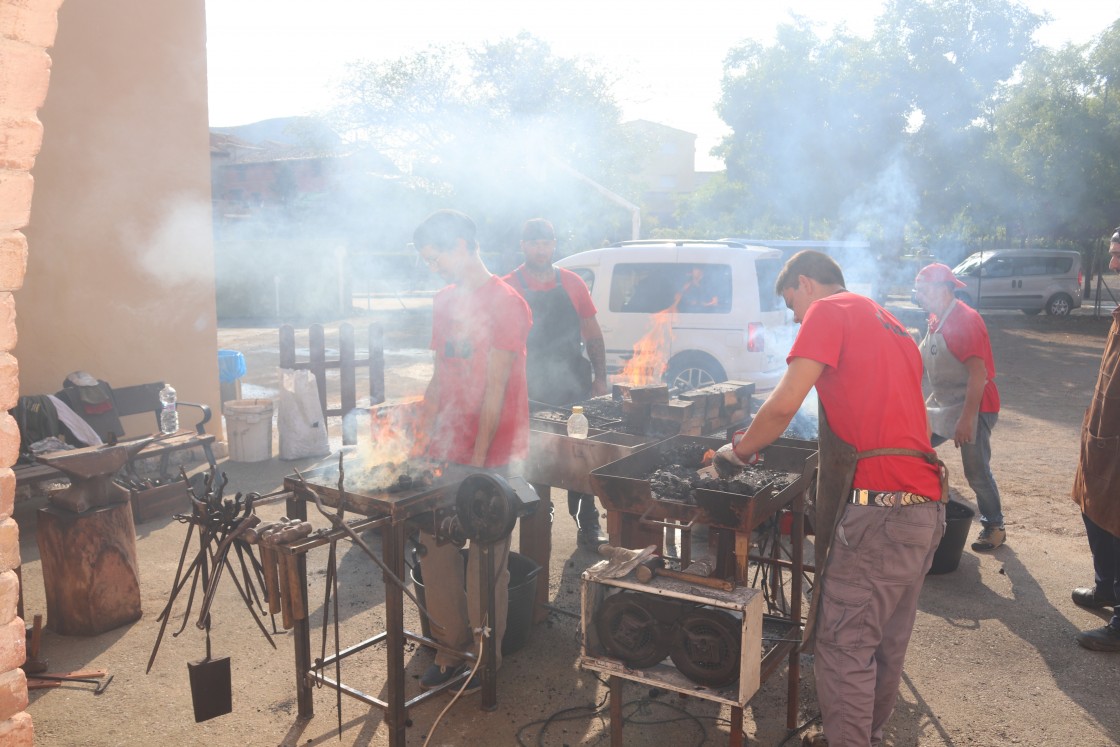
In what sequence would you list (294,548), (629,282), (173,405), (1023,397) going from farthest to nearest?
1. (1023,397)
2. (629,282)
3. (173,405)
4. (294,548)

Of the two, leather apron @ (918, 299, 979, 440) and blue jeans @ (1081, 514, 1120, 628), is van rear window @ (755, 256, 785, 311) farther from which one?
blue jeans @ (1081, 514, 1120, 628)

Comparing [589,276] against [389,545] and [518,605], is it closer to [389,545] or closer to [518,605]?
[518,605]

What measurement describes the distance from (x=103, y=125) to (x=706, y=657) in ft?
24.2

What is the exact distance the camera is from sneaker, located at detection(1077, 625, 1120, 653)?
447 cm

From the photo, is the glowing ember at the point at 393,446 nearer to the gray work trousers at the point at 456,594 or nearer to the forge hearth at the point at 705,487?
the gray work trousers at the point at 456,594

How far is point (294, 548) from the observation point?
3064mm

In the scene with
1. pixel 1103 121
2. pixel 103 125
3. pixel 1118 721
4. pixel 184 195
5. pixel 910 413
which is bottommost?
pixel 1118 721


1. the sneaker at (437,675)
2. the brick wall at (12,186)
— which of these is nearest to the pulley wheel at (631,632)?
the sneaker at (437,675)

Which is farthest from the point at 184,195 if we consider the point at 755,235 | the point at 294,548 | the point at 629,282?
the point at 755,235

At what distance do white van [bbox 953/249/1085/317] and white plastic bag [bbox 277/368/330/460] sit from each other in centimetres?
1959

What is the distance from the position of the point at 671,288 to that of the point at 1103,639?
531 centimetres

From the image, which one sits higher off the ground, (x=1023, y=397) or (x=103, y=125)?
(x=103, y=125)

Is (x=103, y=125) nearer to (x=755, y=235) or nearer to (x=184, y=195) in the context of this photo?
(x=184, y=195)

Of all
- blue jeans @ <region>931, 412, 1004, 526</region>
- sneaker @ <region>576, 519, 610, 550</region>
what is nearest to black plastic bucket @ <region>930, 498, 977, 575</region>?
blue jeans @ <region>931, 412, 1004, 526</region>
